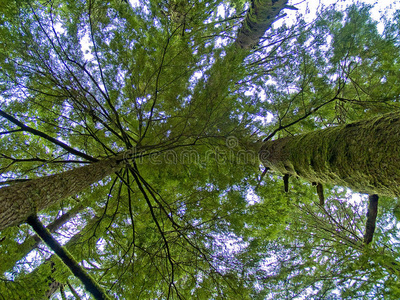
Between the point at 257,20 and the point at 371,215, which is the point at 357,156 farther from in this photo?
the point at 257,20

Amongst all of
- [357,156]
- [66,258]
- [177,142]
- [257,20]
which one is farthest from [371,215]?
[257,20]

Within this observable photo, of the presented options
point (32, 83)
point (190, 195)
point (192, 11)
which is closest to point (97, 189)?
point (190, 195)

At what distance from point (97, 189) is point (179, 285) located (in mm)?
2237

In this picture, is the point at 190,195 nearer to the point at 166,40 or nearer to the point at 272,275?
the point at 272,275

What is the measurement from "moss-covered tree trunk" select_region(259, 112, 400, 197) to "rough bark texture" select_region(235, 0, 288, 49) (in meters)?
3.69

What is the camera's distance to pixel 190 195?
11.4 feet

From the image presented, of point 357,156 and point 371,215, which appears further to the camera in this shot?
point 371,215

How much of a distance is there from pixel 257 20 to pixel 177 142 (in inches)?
154

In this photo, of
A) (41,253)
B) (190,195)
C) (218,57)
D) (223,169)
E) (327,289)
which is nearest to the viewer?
(327,289)

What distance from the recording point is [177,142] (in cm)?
324

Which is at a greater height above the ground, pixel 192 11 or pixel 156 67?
pixel 192 11

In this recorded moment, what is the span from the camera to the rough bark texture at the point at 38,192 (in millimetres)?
1758

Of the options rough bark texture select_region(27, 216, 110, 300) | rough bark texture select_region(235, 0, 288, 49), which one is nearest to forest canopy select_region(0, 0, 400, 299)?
rough bark texture select_region(27, 216, 110, 300)

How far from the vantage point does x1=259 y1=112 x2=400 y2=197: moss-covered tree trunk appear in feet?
4.66
